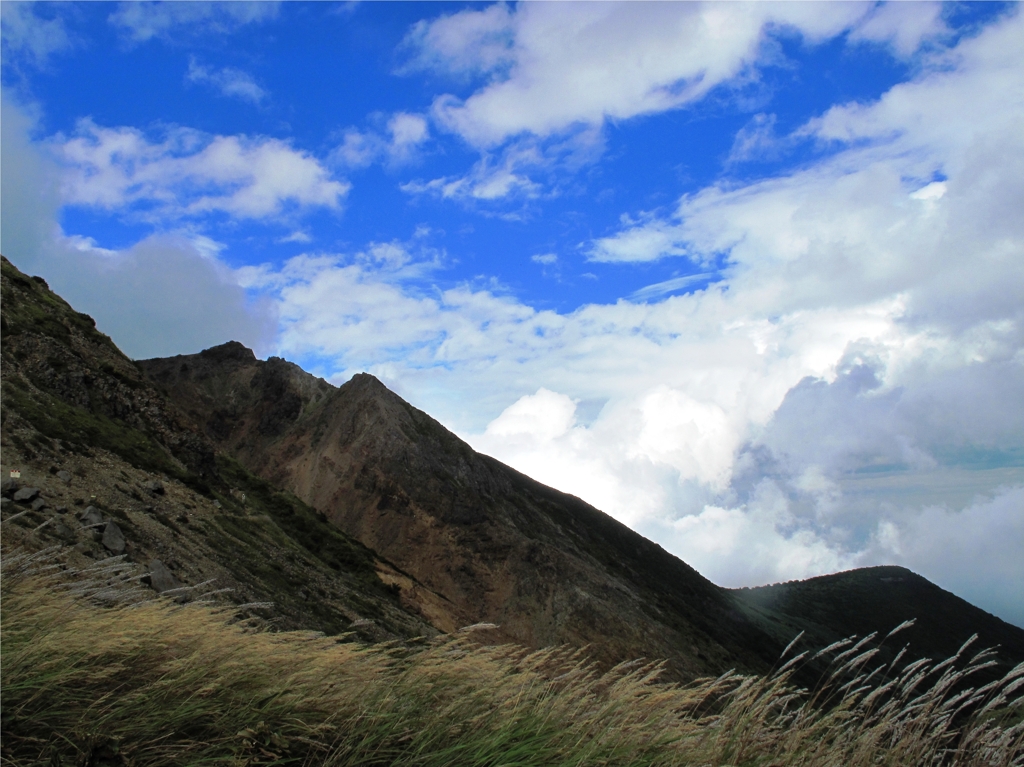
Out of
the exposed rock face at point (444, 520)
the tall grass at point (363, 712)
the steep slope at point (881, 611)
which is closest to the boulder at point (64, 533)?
the tall grass at point (363, 712)

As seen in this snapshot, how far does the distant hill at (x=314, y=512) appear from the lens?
22266 mm

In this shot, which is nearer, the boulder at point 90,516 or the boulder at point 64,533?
the boulder at point 64,533

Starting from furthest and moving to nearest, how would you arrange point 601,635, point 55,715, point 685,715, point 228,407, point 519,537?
1. point 228,407
2. point 519,537
3. point 601,635
4. point 685,715
5. point 55,715

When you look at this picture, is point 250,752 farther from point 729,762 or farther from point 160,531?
point 160,531

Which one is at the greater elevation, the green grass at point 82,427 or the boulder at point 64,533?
the green grass at point 82,427

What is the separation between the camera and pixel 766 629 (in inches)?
3524

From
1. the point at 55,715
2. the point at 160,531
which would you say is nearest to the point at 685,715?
the point at 55,715

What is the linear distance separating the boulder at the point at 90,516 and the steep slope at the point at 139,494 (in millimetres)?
47

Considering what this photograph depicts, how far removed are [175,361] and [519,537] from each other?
44.4 meters

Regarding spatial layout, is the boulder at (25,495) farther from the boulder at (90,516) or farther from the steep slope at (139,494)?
the boulder at (90,516)

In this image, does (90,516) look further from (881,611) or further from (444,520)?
(881,611)

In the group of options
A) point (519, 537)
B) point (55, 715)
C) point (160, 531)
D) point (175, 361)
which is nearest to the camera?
point (55, 715)

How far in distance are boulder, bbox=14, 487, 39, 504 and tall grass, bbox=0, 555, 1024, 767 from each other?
45.8 feet

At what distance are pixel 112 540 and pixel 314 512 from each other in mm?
27488
